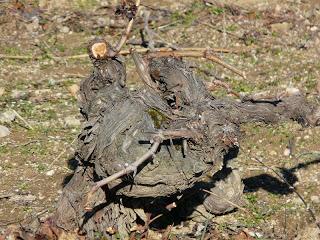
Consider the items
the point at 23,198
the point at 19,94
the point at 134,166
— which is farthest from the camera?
the point at 19,94

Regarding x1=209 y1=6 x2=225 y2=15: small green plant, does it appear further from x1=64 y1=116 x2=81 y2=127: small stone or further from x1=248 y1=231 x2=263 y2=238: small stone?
x1=248 y1=231 x2=263 y2=238: small stone

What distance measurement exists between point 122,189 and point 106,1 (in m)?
5.12

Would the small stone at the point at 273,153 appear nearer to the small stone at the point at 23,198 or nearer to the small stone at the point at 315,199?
the small stone at the point at 315,199

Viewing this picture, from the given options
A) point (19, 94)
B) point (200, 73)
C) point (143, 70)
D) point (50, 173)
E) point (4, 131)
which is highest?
point (143, 70)

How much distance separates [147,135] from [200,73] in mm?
3411

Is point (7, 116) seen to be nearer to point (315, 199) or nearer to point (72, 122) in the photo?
point (72, 122)

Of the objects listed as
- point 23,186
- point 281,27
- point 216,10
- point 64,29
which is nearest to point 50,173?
point 23,186

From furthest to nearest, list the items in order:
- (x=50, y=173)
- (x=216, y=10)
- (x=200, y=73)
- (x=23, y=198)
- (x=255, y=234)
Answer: (x=216, y=10) → (x=200, y=73) → (x=50, y=173) → (x=23, y=198) → (x=255, y=234)

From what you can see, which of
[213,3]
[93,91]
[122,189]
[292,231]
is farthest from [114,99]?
[213,3]

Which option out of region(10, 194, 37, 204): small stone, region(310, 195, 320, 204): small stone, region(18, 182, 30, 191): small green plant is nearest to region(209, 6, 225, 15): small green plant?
region(310, 195, 320, 204): small stone

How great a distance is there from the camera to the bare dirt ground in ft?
18.6

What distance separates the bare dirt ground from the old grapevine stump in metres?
0.47

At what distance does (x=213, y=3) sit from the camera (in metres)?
9.12

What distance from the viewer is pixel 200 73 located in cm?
787
